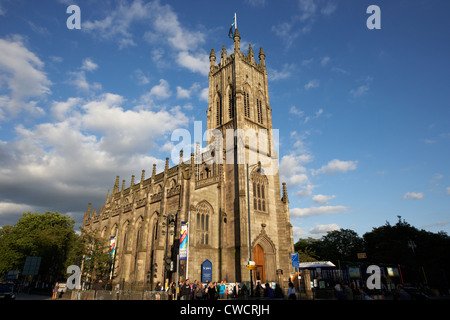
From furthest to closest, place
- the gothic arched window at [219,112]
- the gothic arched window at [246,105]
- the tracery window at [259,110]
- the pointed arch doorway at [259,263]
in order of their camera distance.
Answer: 1. the tracery window at [259,110]
2. the gothic arched window at [219,112]
3. the gothic arched window at [246,105]
4. the pointed arch doorway at [259,263]

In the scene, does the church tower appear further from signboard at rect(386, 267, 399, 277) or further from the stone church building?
signboard at rect(386, 267, 399, 277)

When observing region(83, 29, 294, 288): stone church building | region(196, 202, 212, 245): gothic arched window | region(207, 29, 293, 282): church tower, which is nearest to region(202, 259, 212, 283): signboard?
region(83, 29, 294, 288): stone church building

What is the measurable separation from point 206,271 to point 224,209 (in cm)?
776

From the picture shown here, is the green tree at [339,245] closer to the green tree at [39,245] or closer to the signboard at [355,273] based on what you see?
the signboard at [355,273]

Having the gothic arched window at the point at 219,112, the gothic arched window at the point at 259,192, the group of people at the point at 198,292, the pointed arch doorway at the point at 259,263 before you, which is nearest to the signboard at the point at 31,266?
the group of people at the point at 198,292

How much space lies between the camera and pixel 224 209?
34.2 meters

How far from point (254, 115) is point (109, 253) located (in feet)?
96.6

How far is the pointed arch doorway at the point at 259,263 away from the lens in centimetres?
3316

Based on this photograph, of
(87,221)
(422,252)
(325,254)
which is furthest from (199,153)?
(325,254)

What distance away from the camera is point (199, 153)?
1692 inches

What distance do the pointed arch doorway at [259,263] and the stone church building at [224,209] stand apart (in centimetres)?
11

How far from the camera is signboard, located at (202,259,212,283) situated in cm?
2891

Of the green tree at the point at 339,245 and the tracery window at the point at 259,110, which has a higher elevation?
the tracery window at the point at 259,110

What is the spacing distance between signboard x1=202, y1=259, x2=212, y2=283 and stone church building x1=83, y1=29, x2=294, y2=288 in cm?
18
